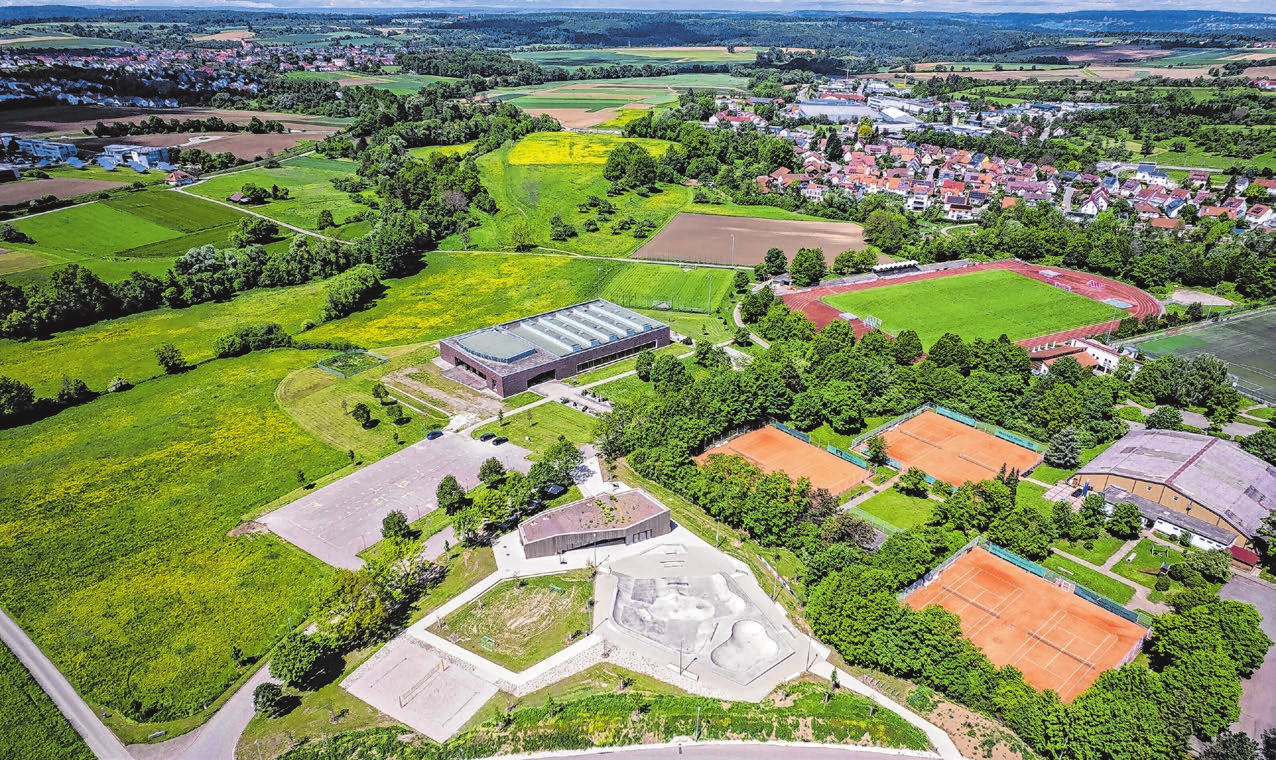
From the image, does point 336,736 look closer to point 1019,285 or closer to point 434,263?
point 434,263

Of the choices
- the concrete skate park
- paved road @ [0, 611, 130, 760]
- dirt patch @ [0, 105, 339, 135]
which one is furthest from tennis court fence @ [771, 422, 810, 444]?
dirt patch @ [0, 105, 339, 135]

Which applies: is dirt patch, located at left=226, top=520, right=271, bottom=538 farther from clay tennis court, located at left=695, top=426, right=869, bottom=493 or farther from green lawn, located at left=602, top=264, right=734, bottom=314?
green lawn, located at left=602, top=264, right=734, bottom=314

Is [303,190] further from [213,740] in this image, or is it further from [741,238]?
[213,740]

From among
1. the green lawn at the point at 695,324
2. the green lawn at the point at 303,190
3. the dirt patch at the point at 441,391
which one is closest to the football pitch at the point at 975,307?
the green lawn at the point at 695,324

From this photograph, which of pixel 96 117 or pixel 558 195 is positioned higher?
pixel 96 117

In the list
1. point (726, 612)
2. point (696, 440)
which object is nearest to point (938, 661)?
point (726, 612)

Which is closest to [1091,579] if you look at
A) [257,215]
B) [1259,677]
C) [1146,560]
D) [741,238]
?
[1146,560]

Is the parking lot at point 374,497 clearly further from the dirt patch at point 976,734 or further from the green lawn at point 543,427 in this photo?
the dirt patch at point 976,734
